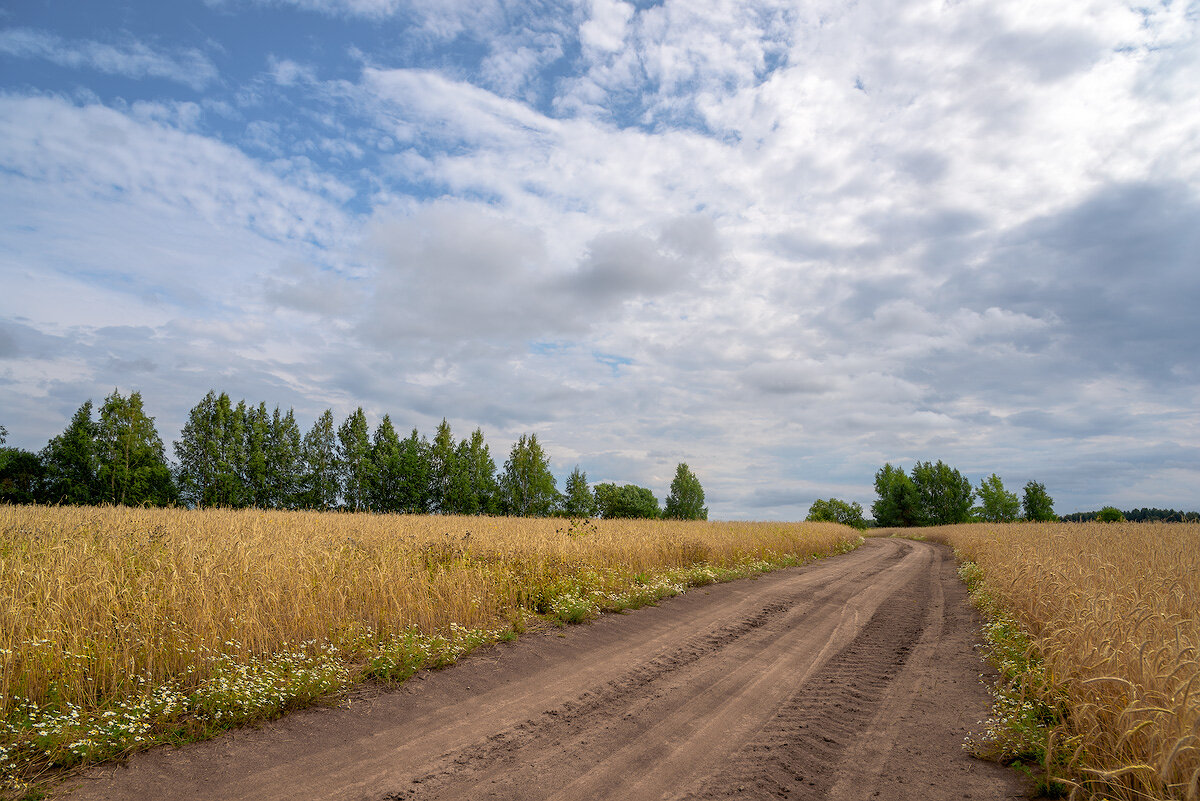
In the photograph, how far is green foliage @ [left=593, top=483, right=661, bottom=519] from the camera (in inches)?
3211

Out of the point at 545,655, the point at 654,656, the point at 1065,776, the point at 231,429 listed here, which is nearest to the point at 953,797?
the point at 1065,776

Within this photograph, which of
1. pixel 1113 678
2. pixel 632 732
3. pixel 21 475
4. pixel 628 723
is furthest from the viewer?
pixel 21 475

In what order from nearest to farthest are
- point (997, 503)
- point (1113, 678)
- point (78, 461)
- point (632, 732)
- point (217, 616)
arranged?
point (1113, 678)
point (632, 732)
point (217, 616)
point (78, 461)
point (997, 503)

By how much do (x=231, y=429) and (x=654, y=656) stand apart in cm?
4851

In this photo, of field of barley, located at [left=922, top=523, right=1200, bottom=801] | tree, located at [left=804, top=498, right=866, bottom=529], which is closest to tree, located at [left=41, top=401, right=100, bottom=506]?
field of barley, located at [left=922, top=523, right=1200, bottom=801]

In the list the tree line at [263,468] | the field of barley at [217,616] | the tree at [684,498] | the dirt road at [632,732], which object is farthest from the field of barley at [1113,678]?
the tree at [684,498]

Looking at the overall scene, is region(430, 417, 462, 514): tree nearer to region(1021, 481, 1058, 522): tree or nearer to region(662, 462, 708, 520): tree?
region(662, 462, 708, 520): tree

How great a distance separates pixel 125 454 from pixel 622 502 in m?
59.2

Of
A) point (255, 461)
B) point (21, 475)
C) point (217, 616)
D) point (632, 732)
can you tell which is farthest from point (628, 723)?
point (21, 475)

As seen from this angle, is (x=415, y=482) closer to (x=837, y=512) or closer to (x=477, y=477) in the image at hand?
(x=477, y=477)

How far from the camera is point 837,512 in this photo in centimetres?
9644

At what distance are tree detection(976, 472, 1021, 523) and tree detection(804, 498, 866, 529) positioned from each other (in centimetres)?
1834

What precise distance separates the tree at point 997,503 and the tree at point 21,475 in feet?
364

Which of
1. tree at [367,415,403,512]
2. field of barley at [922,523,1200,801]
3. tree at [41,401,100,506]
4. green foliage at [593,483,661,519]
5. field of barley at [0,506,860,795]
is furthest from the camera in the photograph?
green foliage at [593,483,661,519]
